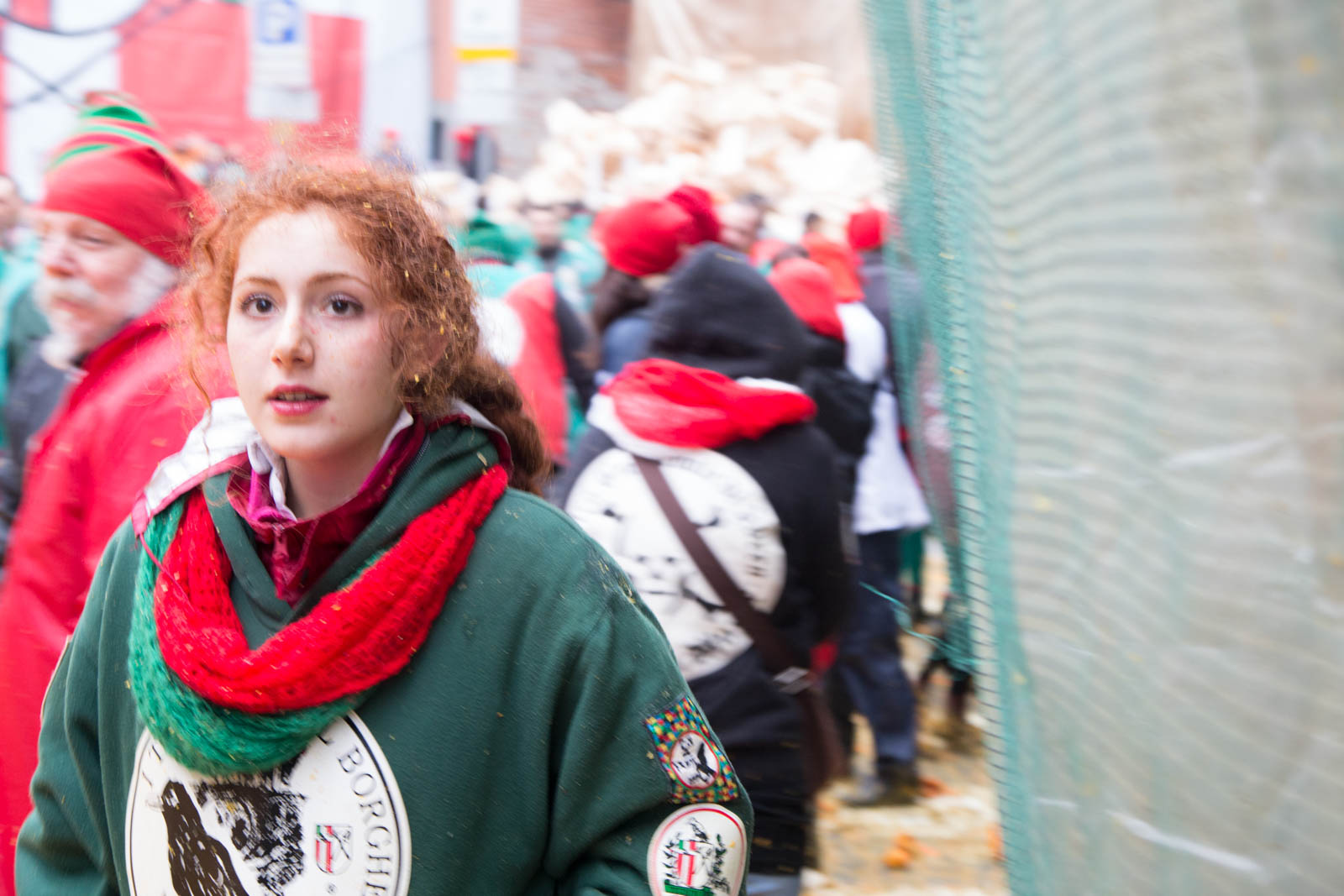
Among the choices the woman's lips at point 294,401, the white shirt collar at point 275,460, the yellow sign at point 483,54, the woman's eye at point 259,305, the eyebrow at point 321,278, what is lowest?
the white shirt collar at point 275,460

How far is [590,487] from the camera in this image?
284 centimetres

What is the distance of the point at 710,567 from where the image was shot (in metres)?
2.74

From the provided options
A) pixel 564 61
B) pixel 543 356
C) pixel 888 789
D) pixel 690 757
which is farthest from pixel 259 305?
pixel 564 61

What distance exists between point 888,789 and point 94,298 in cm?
393

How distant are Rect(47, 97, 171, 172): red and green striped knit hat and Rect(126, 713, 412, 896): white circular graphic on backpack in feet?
5.59

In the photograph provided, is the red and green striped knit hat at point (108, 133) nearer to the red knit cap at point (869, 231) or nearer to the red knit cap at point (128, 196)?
the red knit cap at point (128, 196)

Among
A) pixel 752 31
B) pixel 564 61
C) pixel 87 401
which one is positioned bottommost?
pixel 87 401

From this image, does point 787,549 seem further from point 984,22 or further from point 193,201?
point 984,22

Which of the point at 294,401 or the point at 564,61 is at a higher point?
the point at 564,61

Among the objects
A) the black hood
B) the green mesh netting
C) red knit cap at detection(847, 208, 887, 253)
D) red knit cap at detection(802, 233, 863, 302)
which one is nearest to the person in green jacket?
the green mesh netting

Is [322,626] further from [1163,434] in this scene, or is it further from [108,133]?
[108,133]

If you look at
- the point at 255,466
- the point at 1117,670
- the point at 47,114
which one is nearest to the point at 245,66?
the point at 47,114

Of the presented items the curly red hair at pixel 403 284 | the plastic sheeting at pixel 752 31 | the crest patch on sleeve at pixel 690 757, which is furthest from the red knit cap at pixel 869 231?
the plastic sheeting at pixel 752 31

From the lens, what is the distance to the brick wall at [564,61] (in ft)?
62.4
